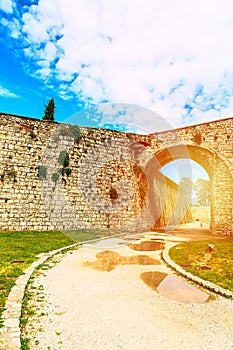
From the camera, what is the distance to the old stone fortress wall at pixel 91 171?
50.9 ft

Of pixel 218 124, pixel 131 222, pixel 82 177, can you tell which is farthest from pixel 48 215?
pixel 218 124

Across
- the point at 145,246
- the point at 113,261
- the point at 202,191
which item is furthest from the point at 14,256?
the point at 202,191

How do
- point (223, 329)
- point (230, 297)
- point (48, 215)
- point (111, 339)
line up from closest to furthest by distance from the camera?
point (111, 339), point (223, 329), point (230, 297), point (48, 215)

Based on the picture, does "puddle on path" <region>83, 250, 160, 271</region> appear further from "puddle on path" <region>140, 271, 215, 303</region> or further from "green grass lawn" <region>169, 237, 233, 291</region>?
"puddle on path" <region>140, 271, 215, 303</region>

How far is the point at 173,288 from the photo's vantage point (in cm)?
620

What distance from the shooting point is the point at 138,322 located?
424cm

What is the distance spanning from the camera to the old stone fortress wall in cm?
1551

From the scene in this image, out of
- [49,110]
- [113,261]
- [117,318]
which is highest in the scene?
[49,110]

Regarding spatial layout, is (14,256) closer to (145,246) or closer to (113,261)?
(113,261)

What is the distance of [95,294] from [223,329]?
2.70 meters

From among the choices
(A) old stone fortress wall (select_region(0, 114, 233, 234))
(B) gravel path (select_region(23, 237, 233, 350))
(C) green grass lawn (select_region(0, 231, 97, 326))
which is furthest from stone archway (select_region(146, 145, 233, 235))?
(B) gravel path (select_region(23, 237, 233, 350))

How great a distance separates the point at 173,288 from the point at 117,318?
2340 millimetres

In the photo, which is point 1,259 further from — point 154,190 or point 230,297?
point 154,190

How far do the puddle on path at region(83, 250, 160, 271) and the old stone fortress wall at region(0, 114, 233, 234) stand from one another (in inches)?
283
